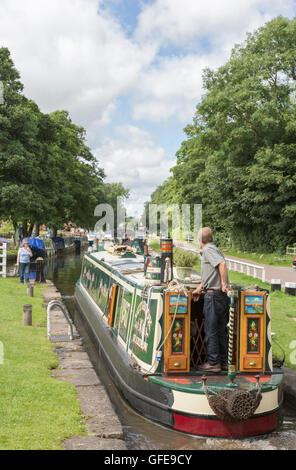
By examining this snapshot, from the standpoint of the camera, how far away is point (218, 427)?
5.17m

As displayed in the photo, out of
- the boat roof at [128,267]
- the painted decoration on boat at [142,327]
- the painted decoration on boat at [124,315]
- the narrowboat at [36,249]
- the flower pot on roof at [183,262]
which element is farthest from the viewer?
the narrowboat at [36,249]

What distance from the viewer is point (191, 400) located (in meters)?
5.17

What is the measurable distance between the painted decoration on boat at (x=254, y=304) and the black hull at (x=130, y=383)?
4.52ft

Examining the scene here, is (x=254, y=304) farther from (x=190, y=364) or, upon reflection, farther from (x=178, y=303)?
(x=190, y=364)

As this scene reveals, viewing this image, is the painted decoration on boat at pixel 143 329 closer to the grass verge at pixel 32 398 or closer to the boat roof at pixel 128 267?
the boat roof at pixel 128 267

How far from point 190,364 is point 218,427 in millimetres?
1160

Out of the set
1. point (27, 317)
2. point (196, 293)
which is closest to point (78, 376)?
point (196, 293)

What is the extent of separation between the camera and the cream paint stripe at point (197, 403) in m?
5.13

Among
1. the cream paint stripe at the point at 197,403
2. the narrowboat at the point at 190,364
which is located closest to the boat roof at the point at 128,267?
the narrowboat at the point at 190,364

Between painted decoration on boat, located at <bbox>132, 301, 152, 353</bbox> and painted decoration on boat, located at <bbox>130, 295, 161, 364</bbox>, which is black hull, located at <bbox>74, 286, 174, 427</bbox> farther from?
painted decoration on boat, located at <bbox>132, 301, 152, 353</bbox>

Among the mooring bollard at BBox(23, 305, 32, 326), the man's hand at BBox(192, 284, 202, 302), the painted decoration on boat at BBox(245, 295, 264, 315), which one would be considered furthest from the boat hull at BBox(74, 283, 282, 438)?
the mooring bollard at BBox(23, 305, 32, 326)

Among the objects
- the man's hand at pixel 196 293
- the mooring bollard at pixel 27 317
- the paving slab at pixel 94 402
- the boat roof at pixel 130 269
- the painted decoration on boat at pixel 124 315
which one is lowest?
the paving slab at pixel 94 402

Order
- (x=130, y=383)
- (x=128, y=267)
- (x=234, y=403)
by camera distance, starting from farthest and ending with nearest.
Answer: (x=128, y=267) < (x=130, y=383) < (x=234, y=403)

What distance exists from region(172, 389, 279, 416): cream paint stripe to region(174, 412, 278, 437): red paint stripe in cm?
8
